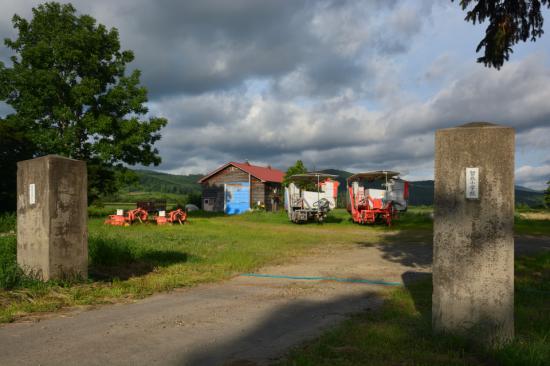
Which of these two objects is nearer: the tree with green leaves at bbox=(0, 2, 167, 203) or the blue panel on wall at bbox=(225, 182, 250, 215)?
the tree with green leaves at bbox=(0, 2, 167, 203)

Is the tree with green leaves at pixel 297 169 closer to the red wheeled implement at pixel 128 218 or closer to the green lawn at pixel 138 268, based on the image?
the red wheeled implement at pixel 128 218

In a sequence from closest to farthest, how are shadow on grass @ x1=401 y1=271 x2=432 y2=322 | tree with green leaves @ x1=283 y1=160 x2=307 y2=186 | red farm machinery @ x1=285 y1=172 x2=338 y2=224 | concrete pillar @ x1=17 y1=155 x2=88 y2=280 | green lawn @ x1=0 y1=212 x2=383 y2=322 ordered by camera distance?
shadow on grass @ x1=401 y1=271 x2=432 y2=322 < green lawn @ x1=0 y1=212 x2=383 y2=322 < concrete pillar @ x1=17 y1=155 x2=88 y2=280 < red farm machinery @ x1=285 y1=172 x2=338 y2=224 < tree with green leaves @ x1=283 y1=160 x2=307 y2=186

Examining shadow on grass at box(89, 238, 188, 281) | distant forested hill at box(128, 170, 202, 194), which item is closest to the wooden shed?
shadow on grass at box(89, 238, 188, 281)

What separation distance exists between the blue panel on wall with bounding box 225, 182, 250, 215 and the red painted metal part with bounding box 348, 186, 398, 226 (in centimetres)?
1700

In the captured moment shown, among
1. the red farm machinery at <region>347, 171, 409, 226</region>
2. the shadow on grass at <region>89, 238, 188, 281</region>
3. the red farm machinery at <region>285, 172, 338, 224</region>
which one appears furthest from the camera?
the red farm machinery at <region>285, 172, 338, 224</region>

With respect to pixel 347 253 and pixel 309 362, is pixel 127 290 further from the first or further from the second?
pixel 347 253

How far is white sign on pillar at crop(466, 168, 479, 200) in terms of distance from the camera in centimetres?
407

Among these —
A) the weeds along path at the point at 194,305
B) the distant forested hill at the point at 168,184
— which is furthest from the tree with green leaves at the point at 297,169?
the distant forested hill at the point at 168,184

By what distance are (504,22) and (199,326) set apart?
6.86 m

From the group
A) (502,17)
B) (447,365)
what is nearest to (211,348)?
(447,365)

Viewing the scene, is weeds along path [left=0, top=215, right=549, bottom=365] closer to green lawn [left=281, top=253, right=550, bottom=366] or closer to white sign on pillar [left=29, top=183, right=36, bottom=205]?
green lawn [left=281, top=253, right=550, bottom=366]

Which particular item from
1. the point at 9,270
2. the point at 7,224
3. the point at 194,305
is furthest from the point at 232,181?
the point at 194,305

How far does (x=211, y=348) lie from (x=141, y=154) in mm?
24378

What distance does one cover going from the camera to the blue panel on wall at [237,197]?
3894 cm
